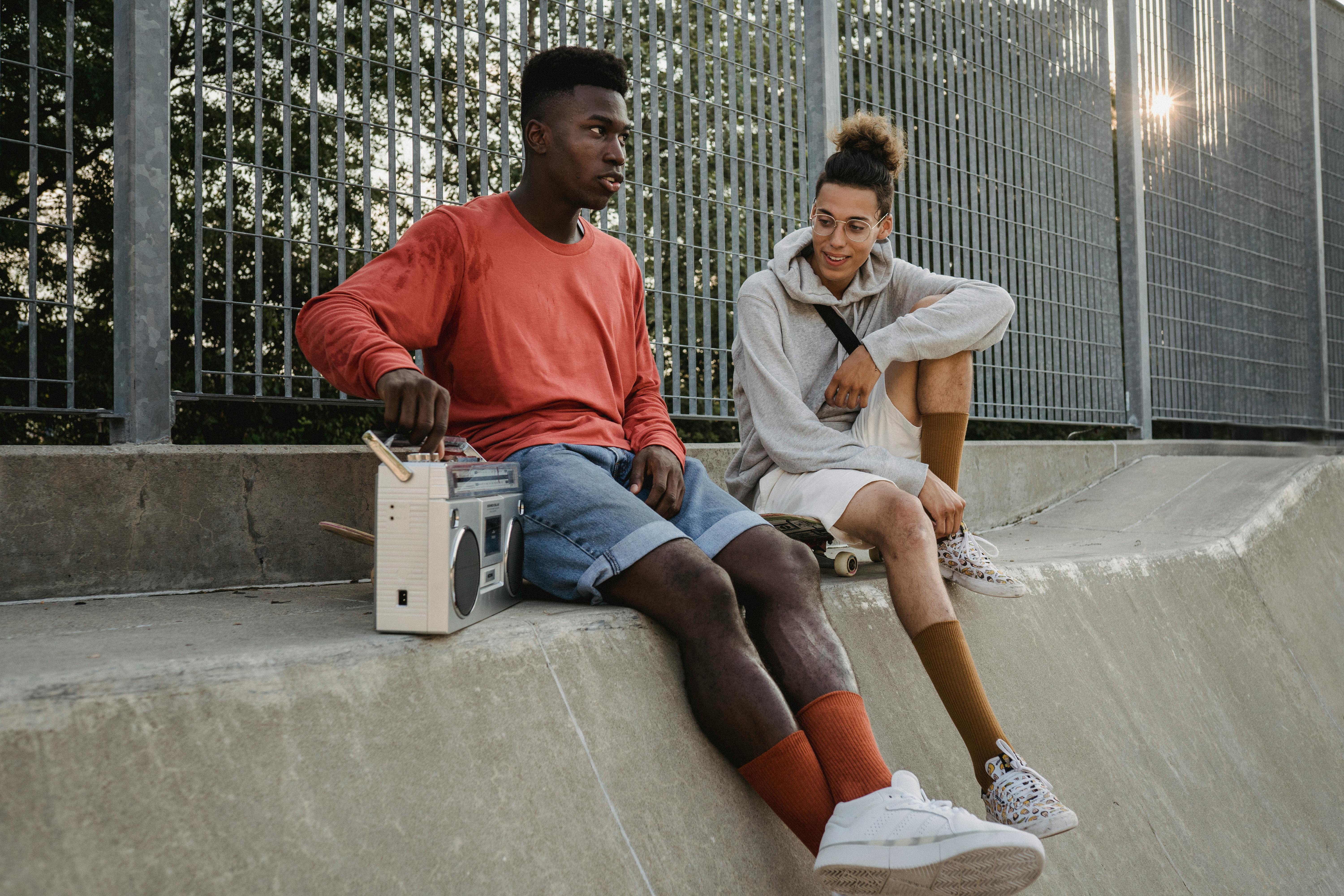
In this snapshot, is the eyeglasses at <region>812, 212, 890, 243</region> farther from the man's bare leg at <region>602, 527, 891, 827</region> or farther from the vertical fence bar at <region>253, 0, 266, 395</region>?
the vertical fence bar at <region>253, 0, 266, 395</region>

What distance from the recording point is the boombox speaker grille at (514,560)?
208cm

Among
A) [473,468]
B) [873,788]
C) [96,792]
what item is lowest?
[873,788]

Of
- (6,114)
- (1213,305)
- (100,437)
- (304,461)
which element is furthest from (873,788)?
(1213,305)

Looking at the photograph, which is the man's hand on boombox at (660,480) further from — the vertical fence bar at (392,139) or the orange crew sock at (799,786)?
the vertical fence bar at (392,139)

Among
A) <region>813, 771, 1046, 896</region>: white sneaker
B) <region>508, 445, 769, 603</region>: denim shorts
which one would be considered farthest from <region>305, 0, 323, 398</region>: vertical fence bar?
<region>813, 771, 1046, 896</region>: white sneaker

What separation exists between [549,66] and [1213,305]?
20.7 feet

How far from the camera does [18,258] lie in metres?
2.67

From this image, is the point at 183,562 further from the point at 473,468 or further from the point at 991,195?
the point at 991,195

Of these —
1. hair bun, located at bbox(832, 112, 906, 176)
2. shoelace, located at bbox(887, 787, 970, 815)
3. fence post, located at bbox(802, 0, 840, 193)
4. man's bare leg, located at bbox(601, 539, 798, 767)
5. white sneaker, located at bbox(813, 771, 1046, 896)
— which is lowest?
white sneaker, located at bbox(813, 771, 1046, 896)

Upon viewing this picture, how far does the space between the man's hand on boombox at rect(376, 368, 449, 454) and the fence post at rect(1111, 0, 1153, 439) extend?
5.57m

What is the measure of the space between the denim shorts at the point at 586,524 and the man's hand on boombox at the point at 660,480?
0.13ft

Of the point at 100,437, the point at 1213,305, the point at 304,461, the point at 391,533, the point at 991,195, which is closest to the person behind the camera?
the point at 391,533

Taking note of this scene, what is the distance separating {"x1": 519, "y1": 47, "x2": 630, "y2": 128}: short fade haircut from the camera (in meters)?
2.56

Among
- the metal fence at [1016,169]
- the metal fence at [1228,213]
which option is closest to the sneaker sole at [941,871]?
the metal fence at [1016,169]
